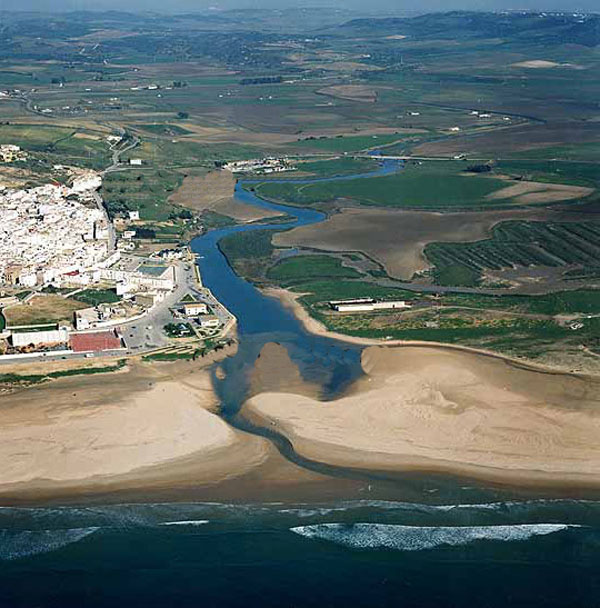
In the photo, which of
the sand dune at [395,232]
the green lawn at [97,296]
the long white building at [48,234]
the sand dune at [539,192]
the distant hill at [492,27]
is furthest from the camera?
the distant hill at [492,27]

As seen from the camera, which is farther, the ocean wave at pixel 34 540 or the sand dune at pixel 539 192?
the sand dune at pixel 539 192

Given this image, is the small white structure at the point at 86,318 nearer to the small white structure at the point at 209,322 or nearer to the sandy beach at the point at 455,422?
the small white structure at the point at 209,322

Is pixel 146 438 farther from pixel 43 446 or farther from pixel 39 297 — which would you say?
pixel 39 297

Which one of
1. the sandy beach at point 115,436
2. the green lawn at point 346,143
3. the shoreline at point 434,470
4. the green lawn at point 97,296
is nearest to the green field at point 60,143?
the green lawn at point 346,143

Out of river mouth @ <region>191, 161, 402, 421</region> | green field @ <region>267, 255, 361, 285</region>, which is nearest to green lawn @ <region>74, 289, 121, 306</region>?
river mouth @ <region>191, 161, 402, 421</region>

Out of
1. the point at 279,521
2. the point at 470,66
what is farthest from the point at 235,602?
the point at 470,66

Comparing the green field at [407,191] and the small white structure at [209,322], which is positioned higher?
the green field at [407,191]
